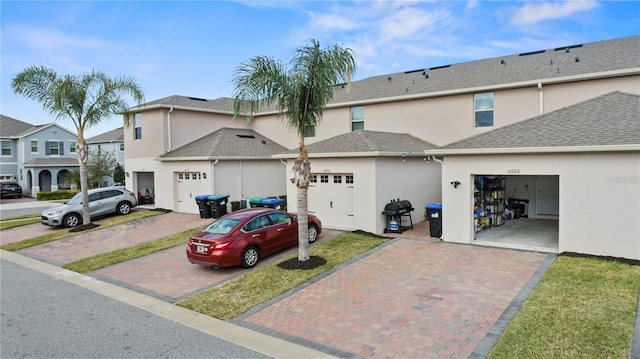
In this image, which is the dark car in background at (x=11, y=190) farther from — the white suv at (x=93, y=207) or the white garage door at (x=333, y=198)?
the white garage door at (x=333, y=198)

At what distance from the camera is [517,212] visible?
17.0 metres

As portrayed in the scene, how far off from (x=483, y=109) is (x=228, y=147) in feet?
42.1

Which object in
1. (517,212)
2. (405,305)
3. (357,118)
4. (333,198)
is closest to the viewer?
(405,305)

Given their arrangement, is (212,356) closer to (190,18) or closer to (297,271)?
(297,271)

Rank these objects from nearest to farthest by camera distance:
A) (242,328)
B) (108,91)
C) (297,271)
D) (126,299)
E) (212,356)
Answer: (212,356) → (242,328) → (126,299) → (297,271) → (108,91)

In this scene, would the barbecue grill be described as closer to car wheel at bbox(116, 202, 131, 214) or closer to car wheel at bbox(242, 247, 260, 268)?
car wheel at bbox(242, 247, 260, 268)

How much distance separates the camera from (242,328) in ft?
23.8

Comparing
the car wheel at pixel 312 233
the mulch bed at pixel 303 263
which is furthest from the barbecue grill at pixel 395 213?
the mulch bed at pixel 303 263

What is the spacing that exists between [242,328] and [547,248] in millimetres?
9014

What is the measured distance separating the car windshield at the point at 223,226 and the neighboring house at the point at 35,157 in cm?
3626

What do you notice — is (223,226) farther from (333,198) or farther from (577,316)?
(577,316)

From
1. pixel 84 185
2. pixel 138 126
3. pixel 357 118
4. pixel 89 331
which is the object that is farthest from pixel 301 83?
pixel 138 126

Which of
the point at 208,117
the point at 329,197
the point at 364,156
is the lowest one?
the point at 329,197

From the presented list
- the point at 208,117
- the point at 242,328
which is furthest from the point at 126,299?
the point at 208,117
